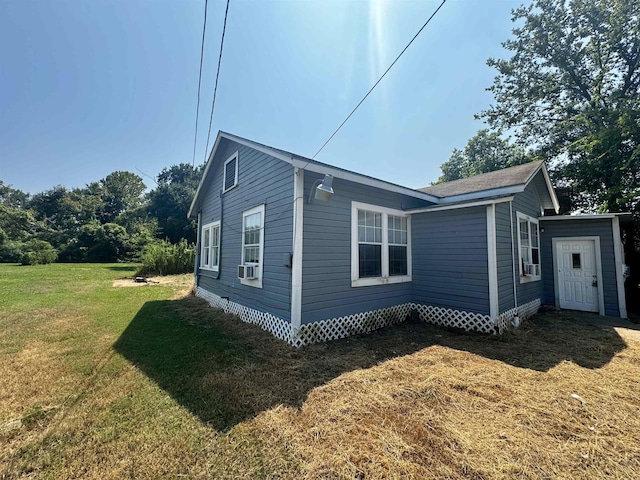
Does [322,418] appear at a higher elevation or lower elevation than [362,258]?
lower

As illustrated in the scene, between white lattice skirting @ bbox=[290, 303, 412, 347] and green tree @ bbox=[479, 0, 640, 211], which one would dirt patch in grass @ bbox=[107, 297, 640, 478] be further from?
green tree @ bbox=[479, 0, 640, 211]

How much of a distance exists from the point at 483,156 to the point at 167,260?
78.6ft

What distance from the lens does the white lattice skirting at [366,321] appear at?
Result: 506cm

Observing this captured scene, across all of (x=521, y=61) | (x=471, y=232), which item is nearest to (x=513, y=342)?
(x=471, y=232)

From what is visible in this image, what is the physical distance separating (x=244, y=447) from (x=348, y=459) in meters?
0.90

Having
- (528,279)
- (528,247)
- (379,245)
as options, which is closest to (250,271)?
(379,245)

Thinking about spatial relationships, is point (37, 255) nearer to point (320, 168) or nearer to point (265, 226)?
point (265, 226)

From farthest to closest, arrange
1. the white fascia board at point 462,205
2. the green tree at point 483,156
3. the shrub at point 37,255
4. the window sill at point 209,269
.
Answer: the shrub at point 37,255
the green tree at point 483,156
the window sill at point 209,269
the white fascia board at point 462,205

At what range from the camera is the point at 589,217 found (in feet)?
26.0

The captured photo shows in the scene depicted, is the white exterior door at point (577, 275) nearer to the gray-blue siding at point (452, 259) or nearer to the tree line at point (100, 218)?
the gray-blue siding at point (452, 259)

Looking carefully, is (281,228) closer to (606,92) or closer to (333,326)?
(333,326)

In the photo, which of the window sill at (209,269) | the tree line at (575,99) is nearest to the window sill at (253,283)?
the window sill at (209,269)

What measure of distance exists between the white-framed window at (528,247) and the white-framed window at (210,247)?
337 inches

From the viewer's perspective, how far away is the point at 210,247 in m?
→ 9.38
